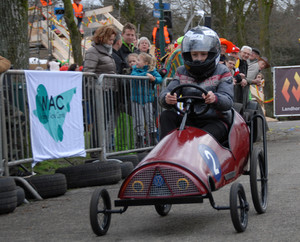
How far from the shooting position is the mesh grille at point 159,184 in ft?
17.6

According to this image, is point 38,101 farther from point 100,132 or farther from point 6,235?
point 6,235

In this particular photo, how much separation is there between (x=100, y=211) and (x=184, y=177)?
2.39ft

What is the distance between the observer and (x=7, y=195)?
7164mm

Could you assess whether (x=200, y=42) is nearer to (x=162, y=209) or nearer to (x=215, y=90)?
(x=215, y=90)

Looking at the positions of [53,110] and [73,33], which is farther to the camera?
[73,33]

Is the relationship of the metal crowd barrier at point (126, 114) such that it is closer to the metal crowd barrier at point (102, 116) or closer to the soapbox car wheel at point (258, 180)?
the metal crowd barrier at point (102, 116)

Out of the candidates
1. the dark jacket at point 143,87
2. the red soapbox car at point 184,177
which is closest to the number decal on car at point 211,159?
the red soapbox car at point 184,177

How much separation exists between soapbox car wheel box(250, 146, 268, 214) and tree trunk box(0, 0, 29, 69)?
462 cm

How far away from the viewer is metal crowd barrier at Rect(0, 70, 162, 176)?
7.93 m

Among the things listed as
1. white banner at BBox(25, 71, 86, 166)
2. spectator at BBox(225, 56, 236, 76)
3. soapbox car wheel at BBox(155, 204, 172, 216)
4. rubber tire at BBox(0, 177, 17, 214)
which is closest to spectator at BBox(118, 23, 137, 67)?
spectator at BBox(225, 56, 236, 76)

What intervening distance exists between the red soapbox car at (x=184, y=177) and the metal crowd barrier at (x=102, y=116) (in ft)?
8.23

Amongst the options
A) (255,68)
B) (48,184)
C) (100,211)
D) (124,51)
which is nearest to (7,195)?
(48,184)

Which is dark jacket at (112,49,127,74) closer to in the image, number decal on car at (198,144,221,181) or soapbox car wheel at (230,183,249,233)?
number decal on car at (198,144,221,181)

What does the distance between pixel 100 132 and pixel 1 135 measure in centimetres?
235
